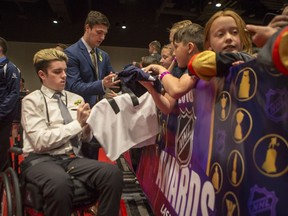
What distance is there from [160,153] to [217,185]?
822 millimetres

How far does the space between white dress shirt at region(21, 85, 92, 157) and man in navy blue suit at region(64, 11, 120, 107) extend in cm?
62

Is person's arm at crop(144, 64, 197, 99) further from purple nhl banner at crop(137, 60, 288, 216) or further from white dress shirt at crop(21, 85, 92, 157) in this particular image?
white dress shirt at crop(21, 85, 92, 157)

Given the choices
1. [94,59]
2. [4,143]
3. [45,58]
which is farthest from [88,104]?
[4,143]

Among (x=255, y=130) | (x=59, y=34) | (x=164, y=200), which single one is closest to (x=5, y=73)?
(x=164, y=200)

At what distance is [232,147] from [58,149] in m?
1.15

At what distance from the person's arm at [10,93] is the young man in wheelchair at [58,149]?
143cm

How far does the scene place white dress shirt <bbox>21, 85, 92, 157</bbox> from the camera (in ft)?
5.77

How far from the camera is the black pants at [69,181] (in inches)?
59.9

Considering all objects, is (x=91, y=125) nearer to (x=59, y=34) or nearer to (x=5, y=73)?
(x=5, y=73)

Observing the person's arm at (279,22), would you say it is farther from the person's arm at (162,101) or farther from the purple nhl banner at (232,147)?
the person's arm at (162,101)

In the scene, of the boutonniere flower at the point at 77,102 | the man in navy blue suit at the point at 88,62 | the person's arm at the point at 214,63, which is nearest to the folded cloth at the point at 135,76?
the boutonniere flower at the point at 77,102

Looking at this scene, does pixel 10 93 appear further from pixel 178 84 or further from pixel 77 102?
pixel 178 84

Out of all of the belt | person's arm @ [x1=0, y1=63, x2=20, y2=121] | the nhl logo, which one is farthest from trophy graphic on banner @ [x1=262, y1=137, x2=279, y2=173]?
person's arm @ [x1=0, y1=63, x2=20, y2=121]

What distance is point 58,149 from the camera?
1.86 metres
